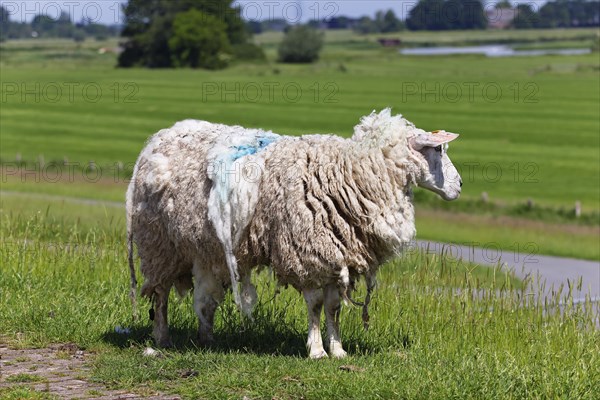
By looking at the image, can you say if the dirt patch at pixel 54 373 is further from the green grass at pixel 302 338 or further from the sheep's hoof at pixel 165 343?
the sheep's hoof at pixel 165 343

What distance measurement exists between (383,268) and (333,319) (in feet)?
19.8

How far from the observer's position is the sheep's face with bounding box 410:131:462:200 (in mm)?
8930

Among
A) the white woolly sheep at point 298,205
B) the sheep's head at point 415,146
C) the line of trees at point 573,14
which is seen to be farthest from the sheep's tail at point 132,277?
the line of trees at point 573,14

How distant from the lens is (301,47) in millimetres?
122750

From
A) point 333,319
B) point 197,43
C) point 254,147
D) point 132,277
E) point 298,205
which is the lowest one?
point 197,43

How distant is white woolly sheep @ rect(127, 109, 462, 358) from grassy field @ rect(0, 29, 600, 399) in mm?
584

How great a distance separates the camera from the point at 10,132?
49312mm

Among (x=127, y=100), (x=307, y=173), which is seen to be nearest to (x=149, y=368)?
(x=307, y=173)

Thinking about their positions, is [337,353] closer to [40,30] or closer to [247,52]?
[247,52]

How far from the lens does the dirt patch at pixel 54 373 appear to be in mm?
7887

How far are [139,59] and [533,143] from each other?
261 ft

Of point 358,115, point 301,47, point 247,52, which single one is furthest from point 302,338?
point 301,47

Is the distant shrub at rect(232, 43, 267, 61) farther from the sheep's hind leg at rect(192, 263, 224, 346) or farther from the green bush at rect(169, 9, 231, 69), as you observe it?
the sheep's hind leg at rect(192, 263, 224, 346)

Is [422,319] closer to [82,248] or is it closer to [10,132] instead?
[82,248]
